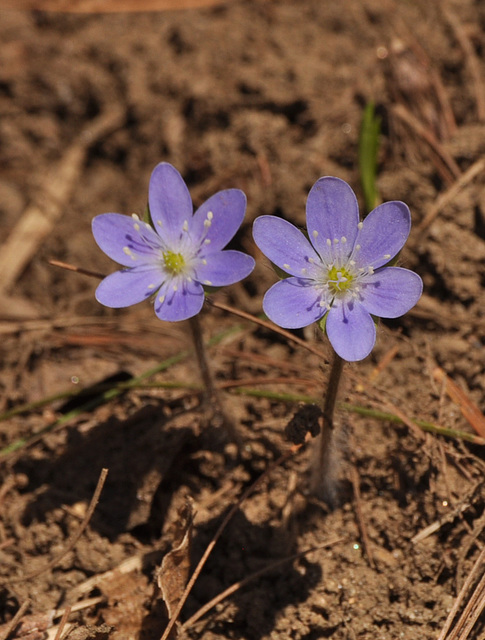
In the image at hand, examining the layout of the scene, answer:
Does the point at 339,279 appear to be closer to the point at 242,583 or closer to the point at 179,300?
the point at 179,300

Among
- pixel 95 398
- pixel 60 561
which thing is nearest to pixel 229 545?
pixel 60 561

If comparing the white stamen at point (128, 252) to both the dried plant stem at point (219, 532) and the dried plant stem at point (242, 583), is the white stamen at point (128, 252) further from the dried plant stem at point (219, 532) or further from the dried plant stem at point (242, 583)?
the dried plant stem at point (242, 583)

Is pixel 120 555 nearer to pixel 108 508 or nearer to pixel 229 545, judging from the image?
pixel 108 508

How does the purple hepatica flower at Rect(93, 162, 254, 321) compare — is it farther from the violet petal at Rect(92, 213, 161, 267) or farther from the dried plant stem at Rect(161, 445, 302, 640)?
the dried plant stem at Rect(161, 445, 302, 640)

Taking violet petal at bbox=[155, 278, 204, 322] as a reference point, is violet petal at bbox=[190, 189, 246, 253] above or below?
above

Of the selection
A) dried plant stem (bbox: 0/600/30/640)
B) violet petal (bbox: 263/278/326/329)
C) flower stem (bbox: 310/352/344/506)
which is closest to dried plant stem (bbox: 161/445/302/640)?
flower stem (bbox: 310/352/344/506)

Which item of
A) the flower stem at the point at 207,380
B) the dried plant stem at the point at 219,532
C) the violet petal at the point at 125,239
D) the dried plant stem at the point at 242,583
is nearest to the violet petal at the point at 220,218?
the violet petal at the point at 125,239

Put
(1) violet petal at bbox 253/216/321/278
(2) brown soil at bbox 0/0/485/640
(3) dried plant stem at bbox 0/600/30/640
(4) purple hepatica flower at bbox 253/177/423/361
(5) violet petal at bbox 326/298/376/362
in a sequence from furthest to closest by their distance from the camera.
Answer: (2) brown soil at bbox 0/0/485/640
(3) dried plant stem at bbox 0/600/30/640
(1) violet petal at bbox 253/216/321/278
(4) purple hepatica flower at bbox 253/177/423/361
(5) violet petal at bbox 326/298/376/362
